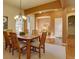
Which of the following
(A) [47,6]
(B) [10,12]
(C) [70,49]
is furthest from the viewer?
(B) [10,12]

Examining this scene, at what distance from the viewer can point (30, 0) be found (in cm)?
764

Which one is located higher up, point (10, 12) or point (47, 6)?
point (47, 6)

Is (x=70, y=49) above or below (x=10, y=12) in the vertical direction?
below

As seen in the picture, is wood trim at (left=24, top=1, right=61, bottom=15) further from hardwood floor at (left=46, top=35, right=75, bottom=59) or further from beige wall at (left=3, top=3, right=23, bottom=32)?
hardwood floor at (left=46, top=35, right=75, bottom=59)

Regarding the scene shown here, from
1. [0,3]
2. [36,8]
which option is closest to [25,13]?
[36,8]

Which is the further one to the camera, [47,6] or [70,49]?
[47,6]

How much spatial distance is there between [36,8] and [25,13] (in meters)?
1.73

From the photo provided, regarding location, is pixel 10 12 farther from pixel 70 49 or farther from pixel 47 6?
pixel 70 49

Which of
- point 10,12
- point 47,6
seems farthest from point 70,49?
point 10,12

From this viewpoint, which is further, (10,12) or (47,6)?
(10,12)

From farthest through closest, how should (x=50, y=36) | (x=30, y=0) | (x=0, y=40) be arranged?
1. (x=50, y=36)
2. (x=30, y=0)
3. (x=0, y=40)

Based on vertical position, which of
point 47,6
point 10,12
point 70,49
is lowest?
point 70,49

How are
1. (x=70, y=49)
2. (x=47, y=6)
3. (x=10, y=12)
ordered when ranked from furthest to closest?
(x=10, y=12) → (x=47, y=6) → (x=70, y=49)
